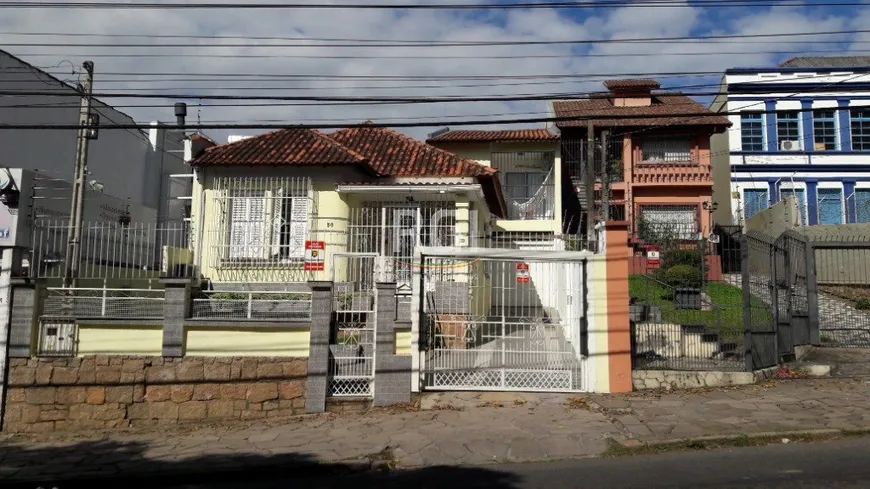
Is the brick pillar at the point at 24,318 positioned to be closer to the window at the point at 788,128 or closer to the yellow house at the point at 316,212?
the yellow house at the point at 316,212

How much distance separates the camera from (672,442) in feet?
22.9

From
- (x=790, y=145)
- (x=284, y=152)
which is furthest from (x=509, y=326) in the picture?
(x=790, y=145)

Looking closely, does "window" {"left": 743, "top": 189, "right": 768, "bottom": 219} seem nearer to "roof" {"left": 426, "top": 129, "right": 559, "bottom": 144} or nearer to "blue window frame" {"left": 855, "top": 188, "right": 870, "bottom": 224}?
"blue window frame" {"left": 855, "top": 188, "right": 870, "bottom": 224}

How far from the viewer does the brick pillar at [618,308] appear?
9273mm

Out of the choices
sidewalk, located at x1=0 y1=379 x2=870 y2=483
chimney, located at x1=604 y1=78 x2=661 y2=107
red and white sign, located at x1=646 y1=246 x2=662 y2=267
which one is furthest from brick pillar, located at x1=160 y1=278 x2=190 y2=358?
chimney, located at x1=604 y1=78 x2=661 y2=107

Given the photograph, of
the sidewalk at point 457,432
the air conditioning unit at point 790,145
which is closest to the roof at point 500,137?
the air conditioning unit at point 790,145

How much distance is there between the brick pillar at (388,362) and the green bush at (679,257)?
7549 millimetres

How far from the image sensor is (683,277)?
1248 cm

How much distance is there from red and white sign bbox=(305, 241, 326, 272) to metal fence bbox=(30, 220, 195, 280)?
7.02 feet

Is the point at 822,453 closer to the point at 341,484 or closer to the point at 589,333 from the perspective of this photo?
the point at 589,333

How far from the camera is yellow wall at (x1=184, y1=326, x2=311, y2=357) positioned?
9602mm

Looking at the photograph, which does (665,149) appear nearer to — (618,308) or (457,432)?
(618,308)

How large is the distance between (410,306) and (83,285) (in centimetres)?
632

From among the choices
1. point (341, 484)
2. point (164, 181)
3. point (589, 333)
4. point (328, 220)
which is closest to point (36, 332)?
point (328, 220)
